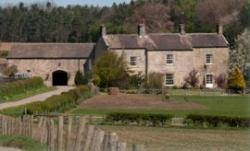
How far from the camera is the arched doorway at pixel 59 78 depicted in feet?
267

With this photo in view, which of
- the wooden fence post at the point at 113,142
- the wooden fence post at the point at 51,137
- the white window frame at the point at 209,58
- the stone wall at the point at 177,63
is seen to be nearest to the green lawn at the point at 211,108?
the stone wall at the point at 177,63

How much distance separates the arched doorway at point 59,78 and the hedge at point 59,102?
22.5m

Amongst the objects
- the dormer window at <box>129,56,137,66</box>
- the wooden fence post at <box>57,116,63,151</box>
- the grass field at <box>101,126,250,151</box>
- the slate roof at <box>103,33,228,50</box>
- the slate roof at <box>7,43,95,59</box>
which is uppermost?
the slate roof at <box>103,33,228,50</box>

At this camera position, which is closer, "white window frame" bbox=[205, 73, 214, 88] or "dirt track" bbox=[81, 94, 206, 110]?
"dirt track" bbox=[81, 94, 206, 110]

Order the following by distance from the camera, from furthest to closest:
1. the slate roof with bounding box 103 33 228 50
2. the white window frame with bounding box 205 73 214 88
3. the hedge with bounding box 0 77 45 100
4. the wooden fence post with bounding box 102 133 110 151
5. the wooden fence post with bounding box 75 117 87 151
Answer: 1. the slate roof with bounding box 103 33 228 50
2. the white window frame with bounding box 205 73 214 88
3. the hedge with bounding box 0 77 45 100
4. the wooden fence post with bounding box 75 117 87 151
5. the wooden fence post with bounding box 102 133 110 151

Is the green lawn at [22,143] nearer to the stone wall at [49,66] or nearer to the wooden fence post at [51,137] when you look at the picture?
the wooden fence post at [51,137]

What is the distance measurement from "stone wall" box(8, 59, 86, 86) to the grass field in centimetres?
4456

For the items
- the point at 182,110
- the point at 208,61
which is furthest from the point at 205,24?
→ the point at 182,110

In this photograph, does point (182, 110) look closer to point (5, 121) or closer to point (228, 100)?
point (228, 100)

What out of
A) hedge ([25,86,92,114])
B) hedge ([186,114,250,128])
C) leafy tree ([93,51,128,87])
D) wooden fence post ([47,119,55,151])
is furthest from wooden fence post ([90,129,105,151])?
leafy tree ([93,51,128,87])

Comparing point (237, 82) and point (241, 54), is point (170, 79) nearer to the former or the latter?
point (237, 82)

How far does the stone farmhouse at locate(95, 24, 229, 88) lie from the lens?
73.1 meters

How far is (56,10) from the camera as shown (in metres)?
148

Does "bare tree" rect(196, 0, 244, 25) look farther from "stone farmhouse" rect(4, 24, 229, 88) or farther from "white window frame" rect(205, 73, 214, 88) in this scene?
"white window frame" rect(205, 73, 214, 88)
